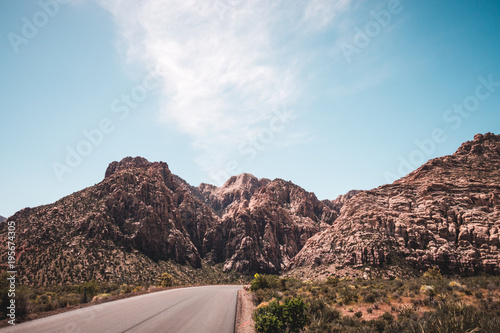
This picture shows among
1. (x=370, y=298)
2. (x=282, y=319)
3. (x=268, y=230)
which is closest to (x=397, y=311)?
(x=370, y=298)

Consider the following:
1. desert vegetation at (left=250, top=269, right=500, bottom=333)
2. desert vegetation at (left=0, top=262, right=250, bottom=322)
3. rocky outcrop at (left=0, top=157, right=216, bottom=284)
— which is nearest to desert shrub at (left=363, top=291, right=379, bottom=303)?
desert vegetation at (left=250, top=269, right=500, bottom=333)

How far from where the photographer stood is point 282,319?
10.2m

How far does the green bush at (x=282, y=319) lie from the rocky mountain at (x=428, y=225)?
51353 mm

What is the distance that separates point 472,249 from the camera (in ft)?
163

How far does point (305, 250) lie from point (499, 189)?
56562mm

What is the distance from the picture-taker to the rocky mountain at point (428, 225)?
166 ft

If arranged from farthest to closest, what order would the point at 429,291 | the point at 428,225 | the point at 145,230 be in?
the point at 145,230
the point at 428,225
the point at 429,291

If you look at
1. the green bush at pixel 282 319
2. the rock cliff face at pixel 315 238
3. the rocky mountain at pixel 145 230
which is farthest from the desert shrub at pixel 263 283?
the rocky mountain at pixel 145 230

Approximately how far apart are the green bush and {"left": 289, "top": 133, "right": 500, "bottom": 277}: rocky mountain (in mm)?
51353

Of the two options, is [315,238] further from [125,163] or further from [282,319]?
[125,163]

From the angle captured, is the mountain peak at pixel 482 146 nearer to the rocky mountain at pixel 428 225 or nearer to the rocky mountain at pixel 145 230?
the rocky mountain at pixel 428 225

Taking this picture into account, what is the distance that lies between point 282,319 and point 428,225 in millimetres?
65237

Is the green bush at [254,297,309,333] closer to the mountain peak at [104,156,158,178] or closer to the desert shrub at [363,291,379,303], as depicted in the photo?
the desert shrub at [363,291,379,303]

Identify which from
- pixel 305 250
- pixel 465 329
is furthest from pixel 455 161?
pixel 465 329
